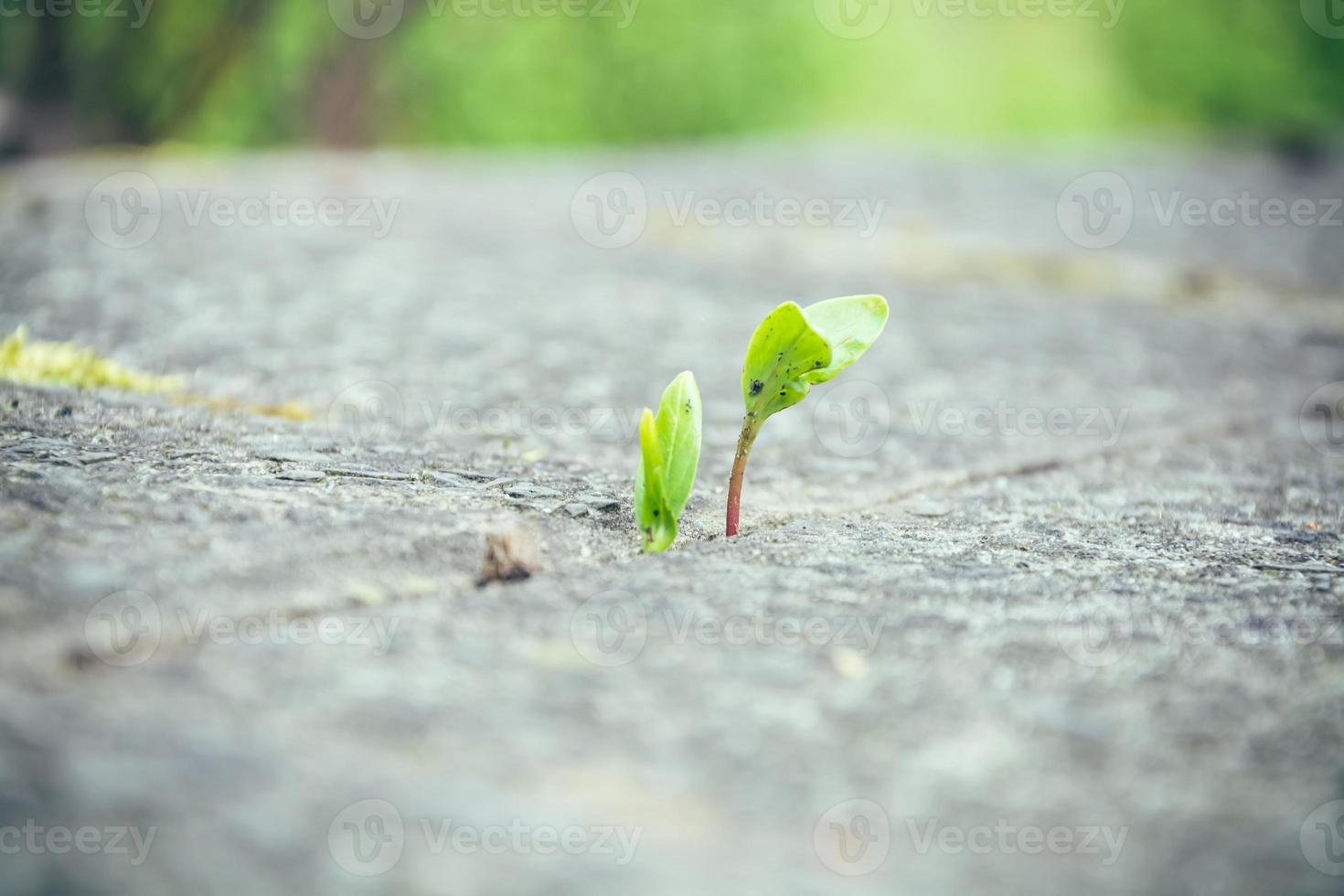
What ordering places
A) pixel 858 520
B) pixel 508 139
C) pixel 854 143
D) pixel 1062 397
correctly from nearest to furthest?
pixel 858 520, pixel 1062 397, pixel 854 143, pixel 508 139

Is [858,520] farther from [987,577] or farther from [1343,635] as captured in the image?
[1343,635]

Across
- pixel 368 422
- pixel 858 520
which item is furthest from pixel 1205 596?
pixel 368 422

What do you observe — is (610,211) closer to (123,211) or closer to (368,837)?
(123,211)

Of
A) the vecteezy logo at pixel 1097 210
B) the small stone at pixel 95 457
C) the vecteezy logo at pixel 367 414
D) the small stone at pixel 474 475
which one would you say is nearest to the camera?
the small stone at pixel 95 457

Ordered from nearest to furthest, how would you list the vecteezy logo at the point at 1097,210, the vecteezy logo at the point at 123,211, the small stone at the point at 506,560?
the small stone at the point at 506,560, the vecteezy logo at the point at 123,211, the vecteezy logo at the point at 1097,210

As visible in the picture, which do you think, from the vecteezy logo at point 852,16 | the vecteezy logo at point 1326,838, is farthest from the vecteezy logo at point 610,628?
the vecteezy logo at point 852,16

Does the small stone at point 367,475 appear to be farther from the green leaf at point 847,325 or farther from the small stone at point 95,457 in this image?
the green leaf at point 847,325
